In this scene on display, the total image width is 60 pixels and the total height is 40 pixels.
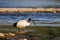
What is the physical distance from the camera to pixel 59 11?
82.7 feet

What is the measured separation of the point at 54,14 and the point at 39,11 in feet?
6.17

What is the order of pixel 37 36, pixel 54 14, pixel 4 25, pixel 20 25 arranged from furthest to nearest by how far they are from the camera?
pixel 54 14 → pixel 4 25 → pixel 20 25 → pixel 37 36

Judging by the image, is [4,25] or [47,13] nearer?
[4,25]

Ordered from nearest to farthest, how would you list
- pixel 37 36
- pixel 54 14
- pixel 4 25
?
1. pixel 37 36
2. pixel 4 25
3. pixel 54 14

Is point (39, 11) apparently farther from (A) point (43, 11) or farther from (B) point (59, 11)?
(B) point (59, 11)

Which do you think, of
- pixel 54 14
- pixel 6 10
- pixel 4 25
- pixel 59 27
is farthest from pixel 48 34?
pixel 6 10

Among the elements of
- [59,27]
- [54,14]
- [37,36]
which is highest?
[54,14]

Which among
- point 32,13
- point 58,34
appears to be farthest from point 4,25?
point 32,13

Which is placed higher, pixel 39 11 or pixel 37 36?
pixel 39 11

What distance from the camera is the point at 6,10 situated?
25594 mm

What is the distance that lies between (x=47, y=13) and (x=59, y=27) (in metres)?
8.05

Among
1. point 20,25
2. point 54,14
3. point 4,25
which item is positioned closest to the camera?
point 20,25

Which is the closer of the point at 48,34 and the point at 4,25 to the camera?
the point at 48,34

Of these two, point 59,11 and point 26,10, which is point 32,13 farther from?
point 59,11
